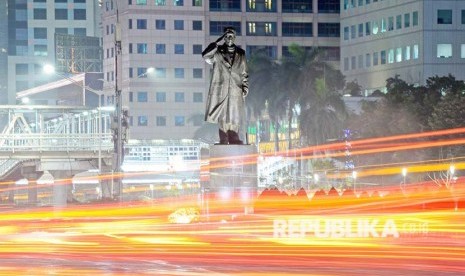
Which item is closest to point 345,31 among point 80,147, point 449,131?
point 449,131

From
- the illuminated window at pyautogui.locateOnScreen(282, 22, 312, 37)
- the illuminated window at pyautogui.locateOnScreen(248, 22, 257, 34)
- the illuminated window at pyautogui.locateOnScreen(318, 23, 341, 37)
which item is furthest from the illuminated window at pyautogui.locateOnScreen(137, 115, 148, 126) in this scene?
the illuminated window at pyautogui.locateOnScreen(318, 23, 341, 37)

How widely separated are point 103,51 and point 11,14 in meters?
31.4

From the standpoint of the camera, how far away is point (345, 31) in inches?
5664

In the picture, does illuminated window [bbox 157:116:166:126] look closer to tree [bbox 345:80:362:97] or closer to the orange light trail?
tree [bbox 345:80:362:97]

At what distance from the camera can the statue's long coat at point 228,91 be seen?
3419 centimetres

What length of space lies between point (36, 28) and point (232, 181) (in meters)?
151

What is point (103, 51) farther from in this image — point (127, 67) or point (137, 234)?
point (137, 234)

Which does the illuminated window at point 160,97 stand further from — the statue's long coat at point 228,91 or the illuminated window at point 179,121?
the statue's long coat at point 228,91

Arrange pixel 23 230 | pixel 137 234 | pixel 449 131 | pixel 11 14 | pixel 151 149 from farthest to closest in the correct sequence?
1. pixel 11 14
2. pixel 151 149
3. pixel 449 131
4. pixel 23 230
5. pixel 137 234

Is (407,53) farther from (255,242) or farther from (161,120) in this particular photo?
(255,242)

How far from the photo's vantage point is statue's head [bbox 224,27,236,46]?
33.4m

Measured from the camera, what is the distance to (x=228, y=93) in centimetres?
3447

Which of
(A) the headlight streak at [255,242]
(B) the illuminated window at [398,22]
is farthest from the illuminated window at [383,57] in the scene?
(A) the headlight streak at [255,242]

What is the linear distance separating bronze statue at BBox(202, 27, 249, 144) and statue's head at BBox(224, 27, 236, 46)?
0.59ft
